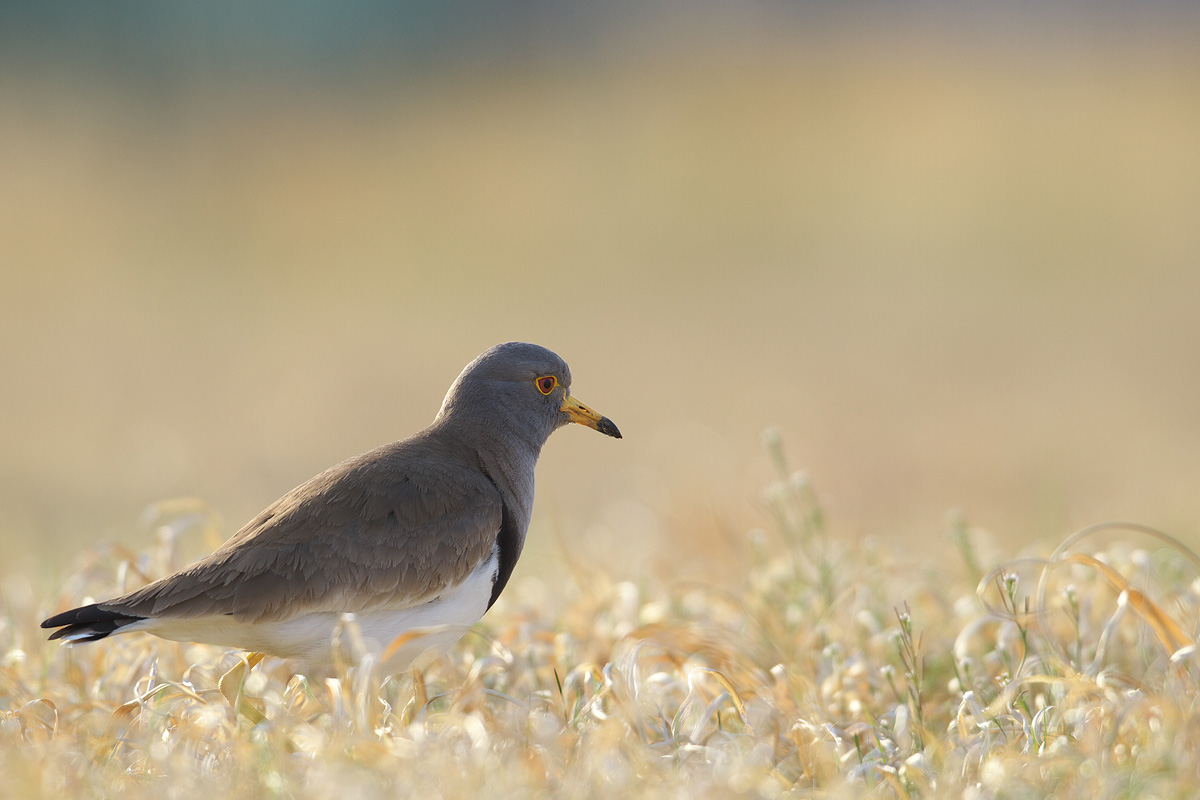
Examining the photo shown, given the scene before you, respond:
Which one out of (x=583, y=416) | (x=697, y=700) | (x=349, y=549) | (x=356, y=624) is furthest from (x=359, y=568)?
(x=583, y=416)

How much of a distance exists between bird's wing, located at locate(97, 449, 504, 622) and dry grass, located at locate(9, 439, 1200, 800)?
27 centimetres

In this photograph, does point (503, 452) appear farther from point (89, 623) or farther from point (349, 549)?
point (89, 623)

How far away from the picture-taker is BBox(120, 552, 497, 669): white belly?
3.62m

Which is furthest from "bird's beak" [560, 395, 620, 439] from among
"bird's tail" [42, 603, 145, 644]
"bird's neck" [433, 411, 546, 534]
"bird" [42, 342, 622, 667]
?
"bird's tail" [42, 603, 145, 644]

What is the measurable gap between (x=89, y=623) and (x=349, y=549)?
76cm

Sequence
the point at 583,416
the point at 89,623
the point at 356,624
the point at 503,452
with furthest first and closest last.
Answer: the point at 583,416 < the point at 503,452 < the point at 356,624 < the point at 89,623

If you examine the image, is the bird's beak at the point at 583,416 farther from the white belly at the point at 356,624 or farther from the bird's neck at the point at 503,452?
the white belly at the point at 356,624

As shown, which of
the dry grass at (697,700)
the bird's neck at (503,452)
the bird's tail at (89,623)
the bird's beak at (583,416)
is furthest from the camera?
the bird's beak at (583,416)

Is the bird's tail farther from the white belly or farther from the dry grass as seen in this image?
the dry grass

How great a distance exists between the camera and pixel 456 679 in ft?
13.9

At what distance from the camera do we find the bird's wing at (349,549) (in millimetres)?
3623

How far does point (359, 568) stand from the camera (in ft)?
12.3

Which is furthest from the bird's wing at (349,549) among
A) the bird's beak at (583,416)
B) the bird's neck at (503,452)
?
the bird's beak at (583,416)

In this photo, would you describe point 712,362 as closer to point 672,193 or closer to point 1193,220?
point 672,193
